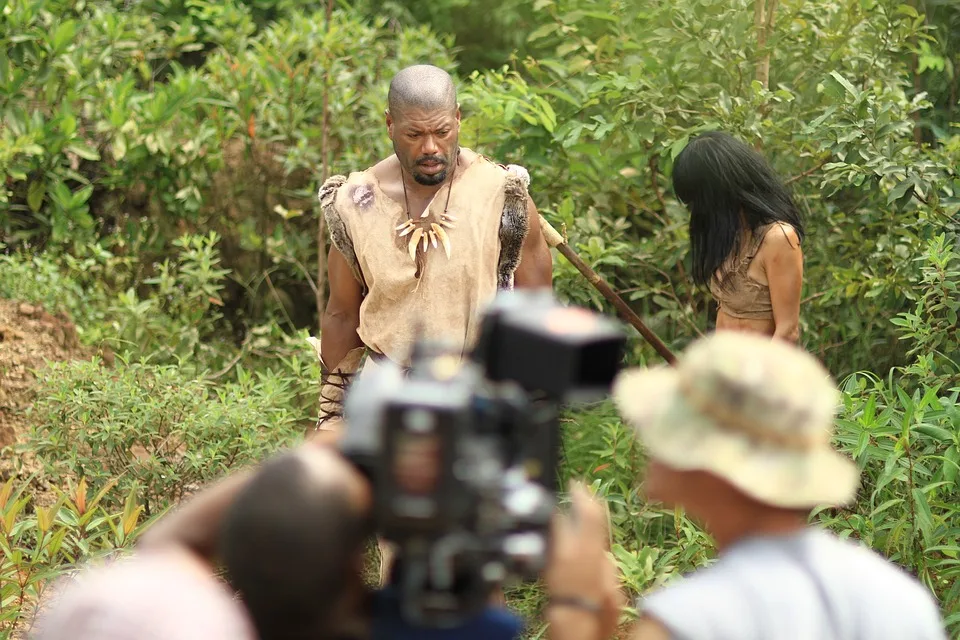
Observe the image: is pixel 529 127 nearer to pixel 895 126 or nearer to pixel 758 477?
pixel 895 126

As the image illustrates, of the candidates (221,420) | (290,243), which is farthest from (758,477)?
(290,243)

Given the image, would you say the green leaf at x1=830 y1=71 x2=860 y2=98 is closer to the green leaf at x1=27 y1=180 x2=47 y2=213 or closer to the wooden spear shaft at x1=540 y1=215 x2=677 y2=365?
the wooden spear shaft at x1=540 y1=215 x2=677 y2=365

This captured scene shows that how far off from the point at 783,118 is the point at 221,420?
8.52ft

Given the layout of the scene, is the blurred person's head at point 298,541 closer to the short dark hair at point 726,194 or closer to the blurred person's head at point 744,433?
the blurred person's head at point 744,433

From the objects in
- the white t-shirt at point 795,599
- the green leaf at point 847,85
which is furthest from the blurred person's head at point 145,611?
the green leaf at point 847,85

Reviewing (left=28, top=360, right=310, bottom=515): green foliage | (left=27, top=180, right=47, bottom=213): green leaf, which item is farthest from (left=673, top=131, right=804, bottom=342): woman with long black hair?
(left=27, top=180, right=47, bottom=213): green leaf

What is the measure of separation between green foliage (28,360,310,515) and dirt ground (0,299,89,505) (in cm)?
18

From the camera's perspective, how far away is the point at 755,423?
167cm

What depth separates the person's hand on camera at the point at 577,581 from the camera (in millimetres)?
1663

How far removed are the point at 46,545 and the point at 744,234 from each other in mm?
2272

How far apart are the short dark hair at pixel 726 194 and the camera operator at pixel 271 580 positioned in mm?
2424

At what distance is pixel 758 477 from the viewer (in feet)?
5.48

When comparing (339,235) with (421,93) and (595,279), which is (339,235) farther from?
(595,279)

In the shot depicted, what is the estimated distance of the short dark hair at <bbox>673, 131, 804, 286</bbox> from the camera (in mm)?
3773
